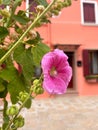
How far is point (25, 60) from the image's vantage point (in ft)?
1.53

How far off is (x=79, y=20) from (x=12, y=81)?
9438 mm

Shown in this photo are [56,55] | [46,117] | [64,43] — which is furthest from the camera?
[64,43]

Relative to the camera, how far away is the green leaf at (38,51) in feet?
1.45

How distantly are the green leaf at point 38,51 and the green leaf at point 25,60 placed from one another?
0.02m

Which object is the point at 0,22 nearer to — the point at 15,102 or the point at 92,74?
the point at 15,102

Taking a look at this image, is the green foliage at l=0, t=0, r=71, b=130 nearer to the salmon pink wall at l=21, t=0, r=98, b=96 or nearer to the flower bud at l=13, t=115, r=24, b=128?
the flower bud at l=13, t=115, r=24, b=128

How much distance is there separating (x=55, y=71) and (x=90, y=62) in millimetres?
9659

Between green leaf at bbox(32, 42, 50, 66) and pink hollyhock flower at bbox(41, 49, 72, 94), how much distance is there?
1.8 inches

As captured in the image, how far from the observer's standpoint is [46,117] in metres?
5.91

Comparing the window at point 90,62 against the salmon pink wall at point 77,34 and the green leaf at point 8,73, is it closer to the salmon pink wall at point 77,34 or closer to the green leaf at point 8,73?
the salmon pink wall at point 77,34

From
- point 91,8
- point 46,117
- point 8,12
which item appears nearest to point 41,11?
point 8,12

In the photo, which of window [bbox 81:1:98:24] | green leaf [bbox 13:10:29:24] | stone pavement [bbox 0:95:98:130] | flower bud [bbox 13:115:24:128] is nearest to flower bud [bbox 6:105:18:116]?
flower bud [bbox 13:115:24:128]

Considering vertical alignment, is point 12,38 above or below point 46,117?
above

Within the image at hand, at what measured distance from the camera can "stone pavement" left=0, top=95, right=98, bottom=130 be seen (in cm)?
504
